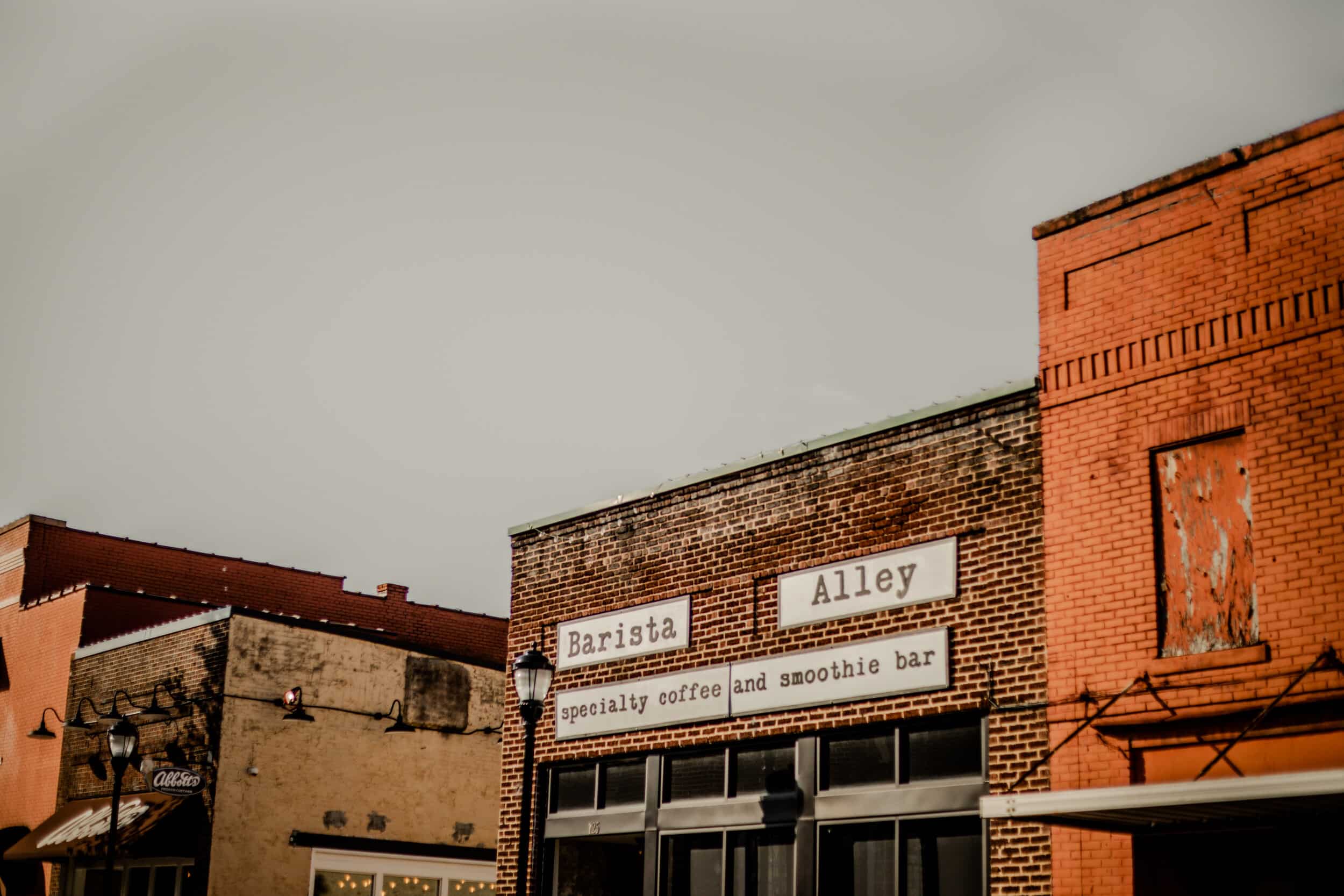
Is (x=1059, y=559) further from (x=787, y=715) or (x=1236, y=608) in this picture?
(x=787, y=715)

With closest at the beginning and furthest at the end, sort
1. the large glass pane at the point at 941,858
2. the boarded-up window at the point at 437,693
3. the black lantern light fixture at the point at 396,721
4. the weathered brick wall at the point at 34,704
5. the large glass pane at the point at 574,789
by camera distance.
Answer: the large glass pane at the point at 941,858, the large glass pane at the point at 574,789, the black lantern light fixture at the point at 396,721, the boarded-up window at the point at 437,693, the weathered brick wall at the point at 34,704

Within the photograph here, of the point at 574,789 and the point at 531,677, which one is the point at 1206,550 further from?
the point at 574,789

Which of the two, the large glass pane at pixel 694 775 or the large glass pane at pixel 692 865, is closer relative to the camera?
the large glass pane at pixel 692 865

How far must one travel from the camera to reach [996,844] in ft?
44.4

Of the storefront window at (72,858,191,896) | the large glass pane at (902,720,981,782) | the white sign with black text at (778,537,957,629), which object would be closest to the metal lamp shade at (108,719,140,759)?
the storefront window at (72,858,191,896)

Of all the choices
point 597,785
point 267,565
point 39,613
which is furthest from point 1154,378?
point 267,565

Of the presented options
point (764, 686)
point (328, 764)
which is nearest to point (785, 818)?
point (764, 686)

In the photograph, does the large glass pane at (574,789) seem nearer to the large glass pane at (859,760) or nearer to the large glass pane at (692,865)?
the large glass pane at (692,865)

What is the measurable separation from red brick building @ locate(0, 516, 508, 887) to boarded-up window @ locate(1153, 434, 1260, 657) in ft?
61.2

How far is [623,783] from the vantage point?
18.0m

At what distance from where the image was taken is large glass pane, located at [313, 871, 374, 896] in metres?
26.2

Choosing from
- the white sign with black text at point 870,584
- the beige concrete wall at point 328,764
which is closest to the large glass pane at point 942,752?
the white sign with black text at point 870,584

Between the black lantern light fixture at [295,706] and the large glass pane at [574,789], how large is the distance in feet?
27.1

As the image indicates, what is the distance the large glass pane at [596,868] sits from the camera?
18.5 metres
